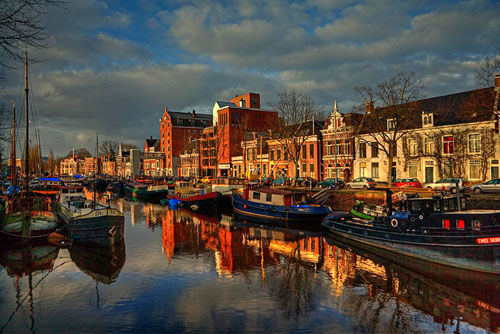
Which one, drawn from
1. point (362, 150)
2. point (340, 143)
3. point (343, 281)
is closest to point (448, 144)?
point (362, 150)

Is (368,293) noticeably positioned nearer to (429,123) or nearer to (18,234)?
(18,234)

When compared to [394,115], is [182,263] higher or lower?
lower

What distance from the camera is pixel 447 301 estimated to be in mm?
15008

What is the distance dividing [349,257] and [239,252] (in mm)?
7349

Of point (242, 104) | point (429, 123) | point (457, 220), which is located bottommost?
point (457, 220)

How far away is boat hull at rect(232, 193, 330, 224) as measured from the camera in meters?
34.8

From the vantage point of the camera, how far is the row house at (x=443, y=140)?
130 feet

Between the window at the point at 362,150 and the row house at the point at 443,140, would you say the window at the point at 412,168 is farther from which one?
the window at the point at 362,150

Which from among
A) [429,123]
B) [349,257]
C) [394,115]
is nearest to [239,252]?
[349,257]

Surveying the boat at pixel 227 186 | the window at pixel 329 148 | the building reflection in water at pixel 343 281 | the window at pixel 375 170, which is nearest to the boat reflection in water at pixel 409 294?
the building reflection in water at pixel 343 281

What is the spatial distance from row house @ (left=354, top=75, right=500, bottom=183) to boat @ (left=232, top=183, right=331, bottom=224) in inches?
530

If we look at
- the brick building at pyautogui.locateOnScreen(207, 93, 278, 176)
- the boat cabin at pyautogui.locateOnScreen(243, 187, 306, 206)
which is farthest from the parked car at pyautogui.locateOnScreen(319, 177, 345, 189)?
the brick building at pyautogui.locateOnScreen(207, 93, 278, 176)

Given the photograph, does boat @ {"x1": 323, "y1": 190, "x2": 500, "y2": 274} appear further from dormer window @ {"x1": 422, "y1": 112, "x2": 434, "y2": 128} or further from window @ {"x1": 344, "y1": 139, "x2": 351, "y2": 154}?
window @ {"x1": 344, "y1": 139, "x2": 351, "y2": 154}

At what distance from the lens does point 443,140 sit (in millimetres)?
43750
